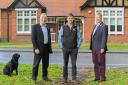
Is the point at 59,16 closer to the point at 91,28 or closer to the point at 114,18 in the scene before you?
the point at 91,28

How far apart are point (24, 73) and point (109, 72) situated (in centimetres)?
297

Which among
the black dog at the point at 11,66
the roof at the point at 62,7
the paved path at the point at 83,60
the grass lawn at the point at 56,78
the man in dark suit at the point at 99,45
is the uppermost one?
the roof at the point at 62,7

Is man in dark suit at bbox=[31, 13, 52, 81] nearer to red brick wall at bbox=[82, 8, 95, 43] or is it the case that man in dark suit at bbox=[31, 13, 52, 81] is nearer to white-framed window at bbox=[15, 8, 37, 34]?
red brick wall at bbox=[82, 8, 95, 43]

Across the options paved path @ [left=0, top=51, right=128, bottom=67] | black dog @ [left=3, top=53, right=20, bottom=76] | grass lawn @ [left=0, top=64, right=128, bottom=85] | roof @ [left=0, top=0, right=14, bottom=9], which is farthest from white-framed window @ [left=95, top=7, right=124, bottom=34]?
black dog @ [left=3, top=53, right=20, bottom=76]

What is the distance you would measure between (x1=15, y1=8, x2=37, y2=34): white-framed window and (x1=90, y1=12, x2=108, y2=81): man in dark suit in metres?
35.8

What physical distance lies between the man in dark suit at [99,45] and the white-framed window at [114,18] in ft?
115

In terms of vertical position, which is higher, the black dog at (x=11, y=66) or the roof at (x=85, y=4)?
the roof at (x=85, y=4)

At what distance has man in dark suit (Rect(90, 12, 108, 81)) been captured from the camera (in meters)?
14.8

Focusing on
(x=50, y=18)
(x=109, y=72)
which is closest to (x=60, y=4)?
(x=50, y=18)

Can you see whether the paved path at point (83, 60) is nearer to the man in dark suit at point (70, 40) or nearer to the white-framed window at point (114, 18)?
the man in dark suit at point (70, 40)

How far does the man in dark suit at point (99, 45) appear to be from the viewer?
48.6 feet

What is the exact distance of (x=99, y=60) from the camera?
48.8ft

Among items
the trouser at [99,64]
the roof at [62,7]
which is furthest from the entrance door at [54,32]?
the trouser at [99,64]

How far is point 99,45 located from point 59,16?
115 ft
